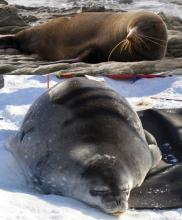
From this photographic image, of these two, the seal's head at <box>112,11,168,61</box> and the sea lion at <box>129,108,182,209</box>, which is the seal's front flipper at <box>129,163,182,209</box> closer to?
the sea lion at <box>129,108,182,209</box>

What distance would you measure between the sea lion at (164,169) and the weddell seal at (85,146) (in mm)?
70

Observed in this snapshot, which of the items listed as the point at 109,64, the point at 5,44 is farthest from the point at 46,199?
the point at 5,44

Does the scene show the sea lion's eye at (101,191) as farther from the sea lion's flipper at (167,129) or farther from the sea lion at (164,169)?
the sea lion's flipper at (167,129)

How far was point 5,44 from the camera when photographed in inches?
375

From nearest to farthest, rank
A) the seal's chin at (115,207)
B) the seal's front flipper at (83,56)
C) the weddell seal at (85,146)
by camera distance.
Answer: the seal's chin at (115,207), the weddell seal at (85,146), the seal's front flipper at (83,56)

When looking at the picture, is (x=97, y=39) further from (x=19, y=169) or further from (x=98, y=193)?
(x=98, y=193)

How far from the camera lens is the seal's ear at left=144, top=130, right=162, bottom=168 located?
392 centimetres

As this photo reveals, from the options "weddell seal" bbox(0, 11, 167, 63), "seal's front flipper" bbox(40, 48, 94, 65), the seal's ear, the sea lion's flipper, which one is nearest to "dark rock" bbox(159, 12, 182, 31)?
"weddell seal" bbox(0, 11, 167, 63)

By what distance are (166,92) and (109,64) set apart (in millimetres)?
1130

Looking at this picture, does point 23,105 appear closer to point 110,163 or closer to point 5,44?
point 110,163

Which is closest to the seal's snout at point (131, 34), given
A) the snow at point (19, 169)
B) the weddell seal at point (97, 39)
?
the weddell seal at point (97, 39)

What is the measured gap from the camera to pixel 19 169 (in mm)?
3840

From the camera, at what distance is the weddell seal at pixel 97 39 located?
26.5 ft

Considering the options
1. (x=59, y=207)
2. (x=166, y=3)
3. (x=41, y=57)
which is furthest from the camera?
(x=166, y=3)
